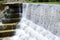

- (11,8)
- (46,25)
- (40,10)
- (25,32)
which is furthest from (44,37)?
(11,8)

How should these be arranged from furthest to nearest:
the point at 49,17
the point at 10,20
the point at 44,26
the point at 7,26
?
the point at 10,20 < the point at 7,26 < the point at 44,26 < the point at 49,17

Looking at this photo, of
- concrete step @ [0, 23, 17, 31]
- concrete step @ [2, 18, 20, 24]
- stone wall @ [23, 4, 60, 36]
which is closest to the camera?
stone wall @ [23, 4, 60, 36]

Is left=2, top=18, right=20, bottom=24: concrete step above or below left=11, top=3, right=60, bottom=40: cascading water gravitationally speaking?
below

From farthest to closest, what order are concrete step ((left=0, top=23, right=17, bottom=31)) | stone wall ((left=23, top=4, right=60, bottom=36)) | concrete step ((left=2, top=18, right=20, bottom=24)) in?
1. concrete step ((left=2, top=18, right=20, bottom=24))
2. concrete step ((left=0, top=23, right=17, bottom=31))
3. stone wall ((left=23, top=4, right=60, bottom=36))

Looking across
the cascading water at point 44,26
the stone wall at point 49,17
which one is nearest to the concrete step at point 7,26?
the cascading water at point 44,26

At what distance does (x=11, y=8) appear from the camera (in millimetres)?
5031

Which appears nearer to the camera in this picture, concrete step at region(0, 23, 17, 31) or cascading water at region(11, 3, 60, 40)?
cascading water at region(11, 3, 60, 40)

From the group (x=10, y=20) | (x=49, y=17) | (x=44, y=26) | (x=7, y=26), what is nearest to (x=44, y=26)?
(x=44, y=26)

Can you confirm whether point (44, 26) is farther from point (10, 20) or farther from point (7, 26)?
point (10, 20)

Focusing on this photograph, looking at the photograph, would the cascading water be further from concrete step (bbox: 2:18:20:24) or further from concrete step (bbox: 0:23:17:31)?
concrete step (bbox: 2:18:20:24)

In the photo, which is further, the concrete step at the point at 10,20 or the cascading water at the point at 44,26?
the concrete step at the point at 10,20

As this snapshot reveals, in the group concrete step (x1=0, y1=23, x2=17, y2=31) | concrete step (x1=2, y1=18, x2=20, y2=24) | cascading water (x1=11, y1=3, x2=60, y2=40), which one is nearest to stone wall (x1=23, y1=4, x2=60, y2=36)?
cascading water (x1=11, y1=3, x2=60, y2=40)

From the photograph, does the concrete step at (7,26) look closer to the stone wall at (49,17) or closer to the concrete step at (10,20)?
the concrete step at (10,20)

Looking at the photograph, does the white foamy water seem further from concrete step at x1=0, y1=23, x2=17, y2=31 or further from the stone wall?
concrete step at x1=0, y1=23, x2=17, y2=31
